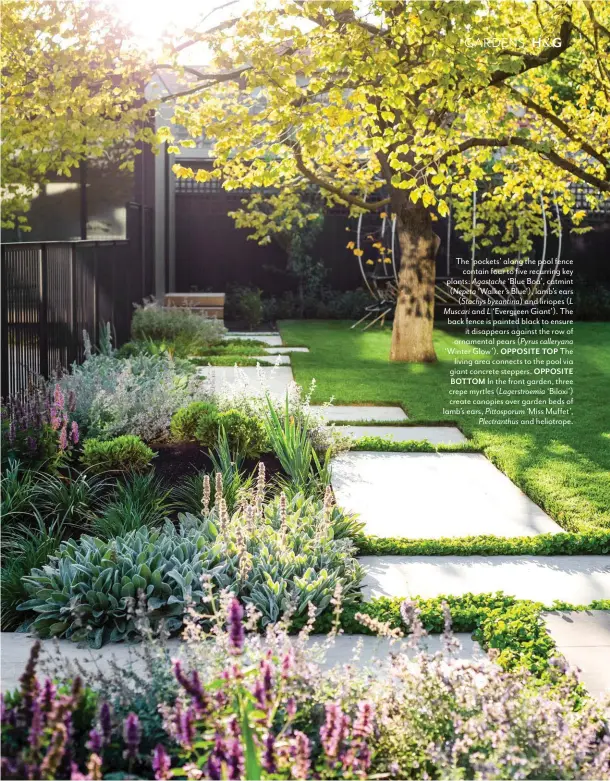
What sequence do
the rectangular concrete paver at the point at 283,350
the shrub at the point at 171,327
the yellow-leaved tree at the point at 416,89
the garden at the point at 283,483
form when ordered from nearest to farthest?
1. the garden at the point at 283,483
2. the yellow-leaved tree at the point at 416,89
3. the shrub at the point at 171,327
4. the rectangular concrete paver at the point at 283,350

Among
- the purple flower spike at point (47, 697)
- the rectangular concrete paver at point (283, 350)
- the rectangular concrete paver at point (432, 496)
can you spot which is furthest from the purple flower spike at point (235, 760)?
the rectangular concrete paver at point (283, 350)

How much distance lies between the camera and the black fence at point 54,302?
6.85 meters

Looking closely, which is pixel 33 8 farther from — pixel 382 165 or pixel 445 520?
pixel 445 520

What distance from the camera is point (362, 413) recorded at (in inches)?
339

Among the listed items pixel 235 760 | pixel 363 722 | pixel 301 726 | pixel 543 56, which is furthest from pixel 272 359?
pixel 235 760

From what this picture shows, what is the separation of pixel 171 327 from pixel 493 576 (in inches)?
331

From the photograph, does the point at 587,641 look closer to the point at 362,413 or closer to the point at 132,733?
the point at 132,733

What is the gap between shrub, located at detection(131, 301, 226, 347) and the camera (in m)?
12.3

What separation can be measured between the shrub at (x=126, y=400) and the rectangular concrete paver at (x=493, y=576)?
218 centimetres

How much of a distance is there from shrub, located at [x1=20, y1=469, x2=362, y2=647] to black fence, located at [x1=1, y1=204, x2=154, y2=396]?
2.73 m

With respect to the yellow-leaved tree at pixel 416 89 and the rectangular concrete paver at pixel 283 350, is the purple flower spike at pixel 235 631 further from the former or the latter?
the rectangular concrete paver at pixel 283 350

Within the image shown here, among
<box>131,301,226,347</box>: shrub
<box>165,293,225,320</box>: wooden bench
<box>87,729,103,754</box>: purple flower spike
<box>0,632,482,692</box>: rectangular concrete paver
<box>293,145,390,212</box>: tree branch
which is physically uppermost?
<box>293,145,390,212</box>: tree branch

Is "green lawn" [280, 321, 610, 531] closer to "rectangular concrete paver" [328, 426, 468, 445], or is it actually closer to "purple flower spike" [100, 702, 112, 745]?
"rectangular concrete paver" [328, 426, 468, 445]

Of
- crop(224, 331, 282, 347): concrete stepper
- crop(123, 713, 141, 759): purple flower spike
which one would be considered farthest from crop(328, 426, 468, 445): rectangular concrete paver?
crop(224, 331, 282, 347): concrete stepper
